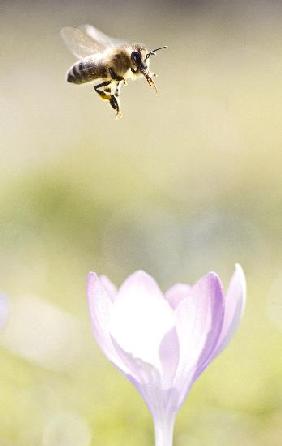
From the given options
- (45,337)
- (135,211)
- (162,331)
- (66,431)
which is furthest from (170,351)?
(135,211)

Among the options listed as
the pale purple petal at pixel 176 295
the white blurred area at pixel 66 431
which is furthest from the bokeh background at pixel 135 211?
the pale purple petal at pixel 176 295

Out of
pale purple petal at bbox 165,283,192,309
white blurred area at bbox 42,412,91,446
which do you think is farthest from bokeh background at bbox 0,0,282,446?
pale purple petal at bbox 165,283,192,309

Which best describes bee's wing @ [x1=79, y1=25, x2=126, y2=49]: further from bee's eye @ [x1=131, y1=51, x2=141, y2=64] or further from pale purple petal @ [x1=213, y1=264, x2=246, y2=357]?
pale purple petal @ [x1=213, y1=264, x2=246, y2=357]

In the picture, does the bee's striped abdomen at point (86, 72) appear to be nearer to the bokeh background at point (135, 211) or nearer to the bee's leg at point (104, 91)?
the bee's leg at point (104, 91)

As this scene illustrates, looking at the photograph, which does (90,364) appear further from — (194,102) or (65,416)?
(194,102)

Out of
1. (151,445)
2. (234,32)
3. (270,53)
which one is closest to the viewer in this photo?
(151,445)

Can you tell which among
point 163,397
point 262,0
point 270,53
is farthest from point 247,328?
point 262,0
